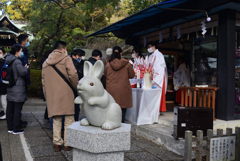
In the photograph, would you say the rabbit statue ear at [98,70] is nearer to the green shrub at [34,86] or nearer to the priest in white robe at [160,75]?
the priest in white robe at [160,75]

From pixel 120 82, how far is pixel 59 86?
178 cm

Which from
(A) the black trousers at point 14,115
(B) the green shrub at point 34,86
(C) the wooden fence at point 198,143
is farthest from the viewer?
(B) the green shrub at point 34,86

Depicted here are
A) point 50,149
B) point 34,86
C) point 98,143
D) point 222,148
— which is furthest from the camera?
point 34,86

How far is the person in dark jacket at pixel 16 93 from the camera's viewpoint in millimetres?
5289

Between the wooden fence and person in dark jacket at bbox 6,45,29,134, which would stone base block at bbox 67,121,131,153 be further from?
person in dark jacket at bbox 6,45,29,134

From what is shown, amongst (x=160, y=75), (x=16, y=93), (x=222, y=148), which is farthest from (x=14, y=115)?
(x=222, y=148)

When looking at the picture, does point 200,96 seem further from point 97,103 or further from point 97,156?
point 97,156

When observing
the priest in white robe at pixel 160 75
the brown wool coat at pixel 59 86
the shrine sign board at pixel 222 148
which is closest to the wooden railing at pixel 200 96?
the priest in white robe at pixel 160 75

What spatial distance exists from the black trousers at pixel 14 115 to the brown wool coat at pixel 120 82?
2.35 meters

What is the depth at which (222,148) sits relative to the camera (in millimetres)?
3762

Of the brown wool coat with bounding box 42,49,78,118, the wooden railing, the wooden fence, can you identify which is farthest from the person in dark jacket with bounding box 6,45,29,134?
the wooden railing

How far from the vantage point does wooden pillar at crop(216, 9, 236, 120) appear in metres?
5.55

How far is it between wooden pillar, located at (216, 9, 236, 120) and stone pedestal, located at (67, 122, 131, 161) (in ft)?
12.6

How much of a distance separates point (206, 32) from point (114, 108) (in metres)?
4.81
